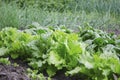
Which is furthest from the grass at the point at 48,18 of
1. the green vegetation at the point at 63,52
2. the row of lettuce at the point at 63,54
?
the row of lettuce at the point at 63,54

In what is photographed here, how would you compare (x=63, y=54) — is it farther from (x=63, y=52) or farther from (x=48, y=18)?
(x=48, y=18)

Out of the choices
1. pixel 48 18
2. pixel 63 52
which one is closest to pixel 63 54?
pixel 63 52

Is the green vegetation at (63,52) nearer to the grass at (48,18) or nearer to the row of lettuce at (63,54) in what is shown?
the row of lettuce at (63,54)

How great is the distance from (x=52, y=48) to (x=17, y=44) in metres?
0.51

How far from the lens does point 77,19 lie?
28.4 ft

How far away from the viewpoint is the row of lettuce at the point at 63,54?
3712 millimetres

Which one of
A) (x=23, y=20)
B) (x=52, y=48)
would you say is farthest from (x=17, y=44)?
(x=23, y=20)

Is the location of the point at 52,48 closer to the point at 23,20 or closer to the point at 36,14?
the point at 23,20

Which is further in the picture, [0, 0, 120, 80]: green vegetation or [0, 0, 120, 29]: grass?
[0, 0, 120, 29]: grass

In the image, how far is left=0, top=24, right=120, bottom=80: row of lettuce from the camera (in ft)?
12.2

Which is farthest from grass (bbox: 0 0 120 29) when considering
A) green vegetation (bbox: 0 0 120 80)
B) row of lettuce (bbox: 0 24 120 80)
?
row of lettuce (bbox: 0 24 120 80)

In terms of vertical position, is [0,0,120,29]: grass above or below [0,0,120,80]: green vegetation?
below

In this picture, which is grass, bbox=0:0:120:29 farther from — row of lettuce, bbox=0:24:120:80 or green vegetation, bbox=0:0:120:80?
row of lettuce, bbox=0:24:120:80

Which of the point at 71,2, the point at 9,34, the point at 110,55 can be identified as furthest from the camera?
the point at 71,2
